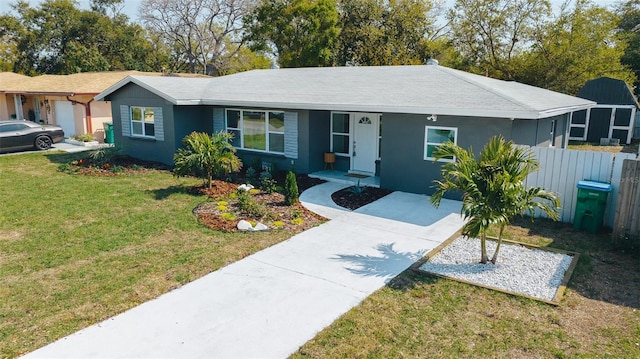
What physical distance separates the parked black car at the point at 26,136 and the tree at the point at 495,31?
94.2 feet

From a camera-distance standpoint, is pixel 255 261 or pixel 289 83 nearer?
pixel 255 261

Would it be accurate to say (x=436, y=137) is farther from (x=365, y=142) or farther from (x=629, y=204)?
(x=629, y=204)

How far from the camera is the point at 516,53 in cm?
3356

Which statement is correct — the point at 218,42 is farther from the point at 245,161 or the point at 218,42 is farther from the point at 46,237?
the point at 46,237

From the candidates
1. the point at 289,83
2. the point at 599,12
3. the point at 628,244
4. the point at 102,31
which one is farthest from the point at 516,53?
the point at 102,31

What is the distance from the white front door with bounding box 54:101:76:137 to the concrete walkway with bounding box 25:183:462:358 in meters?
19.3

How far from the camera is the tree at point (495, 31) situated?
107 feet

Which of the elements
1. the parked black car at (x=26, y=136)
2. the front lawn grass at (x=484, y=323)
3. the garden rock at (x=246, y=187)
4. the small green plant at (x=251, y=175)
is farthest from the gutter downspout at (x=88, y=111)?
the front lawn grass at (x=484, y=323)

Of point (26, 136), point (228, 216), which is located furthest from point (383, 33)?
point (228, 216)

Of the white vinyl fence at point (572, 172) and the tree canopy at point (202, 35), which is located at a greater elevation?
the tree canopy at point (202, 35)

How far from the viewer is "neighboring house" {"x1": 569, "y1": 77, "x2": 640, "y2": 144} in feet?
77.3

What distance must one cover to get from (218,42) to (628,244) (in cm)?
4594

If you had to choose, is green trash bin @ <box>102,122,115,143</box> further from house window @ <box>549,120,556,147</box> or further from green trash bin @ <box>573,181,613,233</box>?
green trash bin @ <box>573,181,613,233</box>

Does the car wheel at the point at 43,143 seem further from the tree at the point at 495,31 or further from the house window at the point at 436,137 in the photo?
the tree at the point at 495,31
